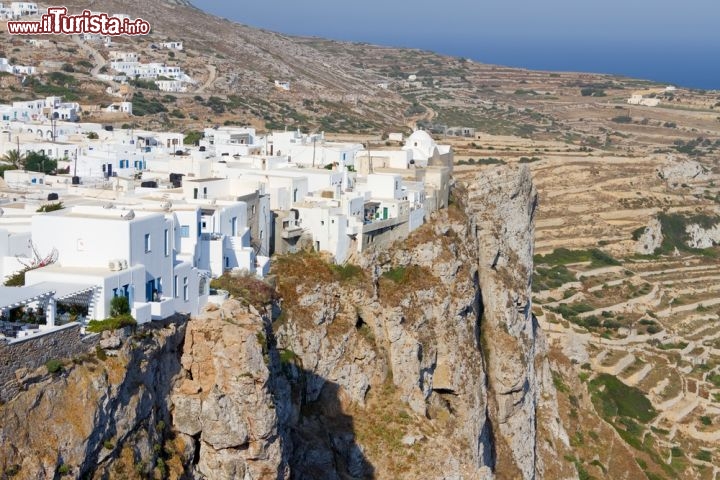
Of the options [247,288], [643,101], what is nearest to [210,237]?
[247,288]

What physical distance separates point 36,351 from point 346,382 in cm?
1366

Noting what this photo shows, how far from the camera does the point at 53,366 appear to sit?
17172 mm

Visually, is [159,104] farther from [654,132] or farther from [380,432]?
[654,132]

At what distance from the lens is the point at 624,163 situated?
10038 centimetres

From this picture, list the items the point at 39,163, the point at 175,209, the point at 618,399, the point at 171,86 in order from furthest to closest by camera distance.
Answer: the point at 171,86 → the point at 618,399 → the point at 39,163 → the point at 175,209

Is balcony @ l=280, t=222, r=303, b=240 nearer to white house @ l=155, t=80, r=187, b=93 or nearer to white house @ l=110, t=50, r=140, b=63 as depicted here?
white house @ l=155, t=80, r=187, b=93

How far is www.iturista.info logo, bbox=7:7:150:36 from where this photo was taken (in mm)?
92750

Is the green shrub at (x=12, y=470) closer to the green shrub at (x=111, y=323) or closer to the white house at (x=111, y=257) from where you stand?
the green shrub at (x=111, y=323)

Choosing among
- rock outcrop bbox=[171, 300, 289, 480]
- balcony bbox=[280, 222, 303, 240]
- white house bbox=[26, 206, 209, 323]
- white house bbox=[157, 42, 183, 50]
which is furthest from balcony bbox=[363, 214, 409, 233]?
white house bbox=[157, 42, 183, 50]

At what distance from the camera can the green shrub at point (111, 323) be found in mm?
18688

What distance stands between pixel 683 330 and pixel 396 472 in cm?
4328

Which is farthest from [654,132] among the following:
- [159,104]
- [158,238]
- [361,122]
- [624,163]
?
[158,238]

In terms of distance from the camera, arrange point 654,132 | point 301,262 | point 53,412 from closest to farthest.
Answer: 1. point 53,412
2. point 301,262
3. point 654,132

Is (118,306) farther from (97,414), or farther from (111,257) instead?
(97,414)
